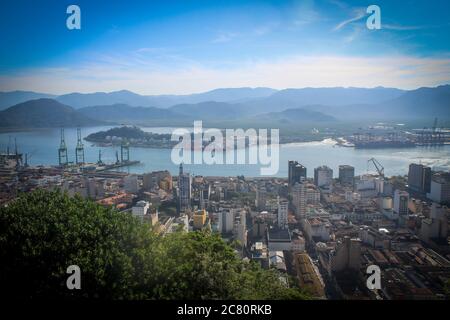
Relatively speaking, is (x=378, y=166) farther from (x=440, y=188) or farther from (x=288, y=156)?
(x=440, y=188)

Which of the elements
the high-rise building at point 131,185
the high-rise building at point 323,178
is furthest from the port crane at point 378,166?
the high-rise building at point 131,185

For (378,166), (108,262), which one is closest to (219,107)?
(378,166)

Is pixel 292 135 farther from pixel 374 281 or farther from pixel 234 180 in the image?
pixel 374 281

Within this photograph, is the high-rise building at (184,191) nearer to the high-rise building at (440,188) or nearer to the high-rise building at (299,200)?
the high-rise building at (299,200)

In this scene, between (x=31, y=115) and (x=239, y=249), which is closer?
(x=239, y=249)

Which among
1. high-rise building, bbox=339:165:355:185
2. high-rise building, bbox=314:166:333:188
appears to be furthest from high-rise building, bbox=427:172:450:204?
high-rise building, bbox=314:166:333:188

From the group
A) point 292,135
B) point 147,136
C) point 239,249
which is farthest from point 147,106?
point 239,249
